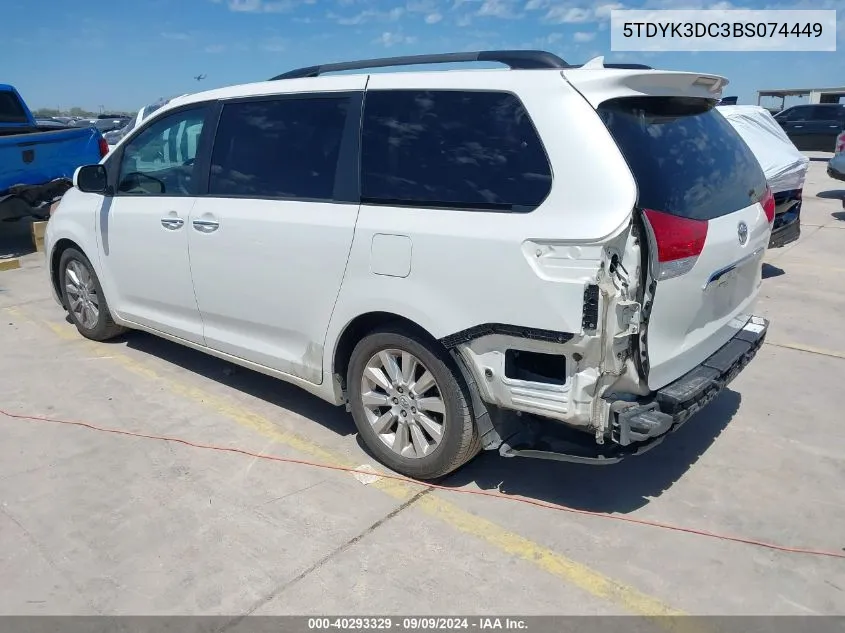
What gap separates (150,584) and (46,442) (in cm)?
167

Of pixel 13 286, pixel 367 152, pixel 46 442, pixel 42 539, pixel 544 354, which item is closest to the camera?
pixel 544 354

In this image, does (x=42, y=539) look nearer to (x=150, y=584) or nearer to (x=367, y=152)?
(x=150, y=584)

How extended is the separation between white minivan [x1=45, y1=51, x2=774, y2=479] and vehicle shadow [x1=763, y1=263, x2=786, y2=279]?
14.5 ft

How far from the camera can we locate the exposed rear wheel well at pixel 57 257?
18.5ft

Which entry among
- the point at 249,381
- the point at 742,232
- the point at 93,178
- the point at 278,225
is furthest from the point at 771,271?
the point at 93,178

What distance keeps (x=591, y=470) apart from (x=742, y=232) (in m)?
1.44

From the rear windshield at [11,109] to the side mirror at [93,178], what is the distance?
7.23 metres

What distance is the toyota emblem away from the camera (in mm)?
3282

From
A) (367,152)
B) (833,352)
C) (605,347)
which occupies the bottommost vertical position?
(833,352)

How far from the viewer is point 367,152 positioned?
349cm

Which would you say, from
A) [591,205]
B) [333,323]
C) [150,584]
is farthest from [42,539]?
[591,205]

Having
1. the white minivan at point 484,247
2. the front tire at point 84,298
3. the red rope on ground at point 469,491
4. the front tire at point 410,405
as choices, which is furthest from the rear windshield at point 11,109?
the front tire at point 410,405

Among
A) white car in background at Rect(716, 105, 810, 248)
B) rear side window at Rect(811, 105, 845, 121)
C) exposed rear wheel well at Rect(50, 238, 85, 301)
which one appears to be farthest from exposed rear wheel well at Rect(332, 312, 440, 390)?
rear side window at Rect(811, 105, 845, 121)
